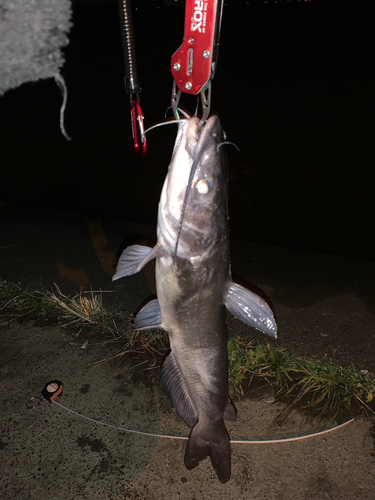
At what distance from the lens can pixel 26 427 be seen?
2777mm

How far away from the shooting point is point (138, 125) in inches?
73.8

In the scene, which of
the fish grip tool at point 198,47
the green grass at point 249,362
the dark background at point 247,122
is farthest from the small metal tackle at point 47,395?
the dark background at point 247,122

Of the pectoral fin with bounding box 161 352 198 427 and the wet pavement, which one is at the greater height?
the pectoral fin with bounding box 161 352 198 427

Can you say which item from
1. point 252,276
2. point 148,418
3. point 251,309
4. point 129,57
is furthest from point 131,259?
point 252,276

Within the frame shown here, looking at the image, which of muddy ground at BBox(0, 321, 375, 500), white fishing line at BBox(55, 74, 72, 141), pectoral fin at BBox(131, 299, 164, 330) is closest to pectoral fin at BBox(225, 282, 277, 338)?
pectoral fin at BBox(131, 299, 164, 330)

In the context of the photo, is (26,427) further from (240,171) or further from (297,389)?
(240,171)

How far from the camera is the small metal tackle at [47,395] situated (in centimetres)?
292

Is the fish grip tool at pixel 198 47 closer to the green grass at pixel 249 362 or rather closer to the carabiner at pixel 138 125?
the carabiner at pixel 138 125

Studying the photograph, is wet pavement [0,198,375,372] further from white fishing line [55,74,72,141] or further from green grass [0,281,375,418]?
white fishing line [55,74,72,141]

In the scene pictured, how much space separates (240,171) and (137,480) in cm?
413

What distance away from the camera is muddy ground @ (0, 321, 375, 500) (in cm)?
244

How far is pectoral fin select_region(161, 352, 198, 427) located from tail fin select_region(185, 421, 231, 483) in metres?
0.07

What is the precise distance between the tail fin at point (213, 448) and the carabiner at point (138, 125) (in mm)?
1624

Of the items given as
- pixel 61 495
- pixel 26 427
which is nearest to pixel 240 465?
pixel 61 495
